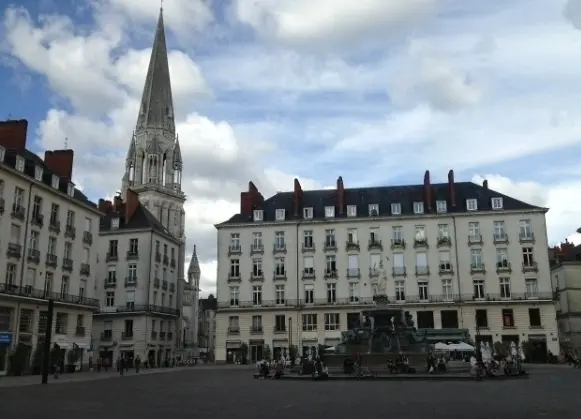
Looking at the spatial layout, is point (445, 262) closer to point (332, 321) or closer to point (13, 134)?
point (332, 321)

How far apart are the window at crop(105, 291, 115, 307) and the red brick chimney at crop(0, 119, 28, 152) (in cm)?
2469

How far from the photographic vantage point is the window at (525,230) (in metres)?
66.7

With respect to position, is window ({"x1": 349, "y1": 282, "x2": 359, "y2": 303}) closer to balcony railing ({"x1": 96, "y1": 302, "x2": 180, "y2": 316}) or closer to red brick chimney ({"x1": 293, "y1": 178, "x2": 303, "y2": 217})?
red brick chimney ({"x1": 293, "y1": 178, "x2": 303, "y2": 217})

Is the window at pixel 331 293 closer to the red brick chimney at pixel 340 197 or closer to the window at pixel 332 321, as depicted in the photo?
the window at pixel 332 321

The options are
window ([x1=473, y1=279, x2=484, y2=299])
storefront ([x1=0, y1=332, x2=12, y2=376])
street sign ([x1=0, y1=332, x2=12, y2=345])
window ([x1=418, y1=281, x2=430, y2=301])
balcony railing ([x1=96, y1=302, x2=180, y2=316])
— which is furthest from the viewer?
balcony railing ([x1=96, y1=302, x2=180, y2=316])

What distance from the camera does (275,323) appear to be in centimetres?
6894

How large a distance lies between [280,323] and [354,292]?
9271 mm

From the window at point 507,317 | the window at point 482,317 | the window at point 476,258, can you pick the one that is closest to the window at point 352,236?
the window at point 476,258

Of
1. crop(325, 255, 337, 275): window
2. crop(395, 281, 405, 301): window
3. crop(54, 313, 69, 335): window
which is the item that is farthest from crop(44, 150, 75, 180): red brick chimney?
crop(395, 281, 405, 301): window

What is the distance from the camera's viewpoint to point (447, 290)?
219 feet

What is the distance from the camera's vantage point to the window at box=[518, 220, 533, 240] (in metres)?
66.7

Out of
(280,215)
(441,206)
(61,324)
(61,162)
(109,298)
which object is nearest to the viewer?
(61,324)

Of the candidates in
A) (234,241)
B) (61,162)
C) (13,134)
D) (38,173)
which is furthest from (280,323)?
(13,134)

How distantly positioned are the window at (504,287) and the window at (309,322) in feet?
68.4
